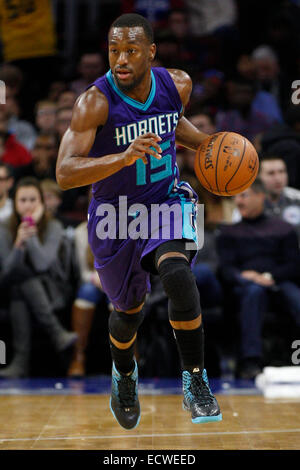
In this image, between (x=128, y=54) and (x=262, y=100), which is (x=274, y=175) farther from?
(x=128, y=54)

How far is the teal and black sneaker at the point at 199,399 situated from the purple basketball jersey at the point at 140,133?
92 centimetres

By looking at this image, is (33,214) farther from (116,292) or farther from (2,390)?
(116,292)

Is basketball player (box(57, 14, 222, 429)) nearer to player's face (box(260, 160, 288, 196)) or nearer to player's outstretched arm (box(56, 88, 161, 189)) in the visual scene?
player's outstretched arm (box(56, 88, 161, 189))

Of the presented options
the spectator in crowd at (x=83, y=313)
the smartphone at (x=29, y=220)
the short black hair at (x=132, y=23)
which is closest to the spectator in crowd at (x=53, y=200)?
the smartphone at (x=29, y=220)

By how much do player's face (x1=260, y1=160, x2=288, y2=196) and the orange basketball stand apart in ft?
9.69

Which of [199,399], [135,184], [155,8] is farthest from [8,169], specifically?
[199,399]

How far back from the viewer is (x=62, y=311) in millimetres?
6578

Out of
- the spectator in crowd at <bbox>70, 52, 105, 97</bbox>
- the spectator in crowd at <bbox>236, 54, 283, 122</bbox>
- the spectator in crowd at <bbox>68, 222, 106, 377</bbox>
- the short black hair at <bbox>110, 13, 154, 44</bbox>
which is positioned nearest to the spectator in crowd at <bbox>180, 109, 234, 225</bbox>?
the spectator in crowd at <bbox>236, 54, 283, 122</bbox>

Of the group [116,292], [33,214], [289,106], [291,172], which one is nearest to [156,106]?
[116,292]

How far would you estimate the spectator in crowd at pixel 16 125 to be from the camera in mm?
8293

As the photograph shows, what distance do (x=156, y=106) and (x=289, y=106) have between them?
14.7ft

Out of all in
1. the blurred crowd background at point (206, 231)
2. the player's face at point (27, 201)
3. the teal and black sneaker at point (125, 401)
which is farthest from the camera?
the player's face at point (27, 201)

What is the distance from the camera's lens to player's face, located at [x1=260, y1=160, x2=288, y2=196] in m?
6.69

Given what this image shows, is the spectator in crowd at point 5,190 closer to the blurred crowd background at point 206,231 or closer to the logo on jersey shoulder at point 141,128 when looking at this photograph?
the blurred crowd background at point 206,231
